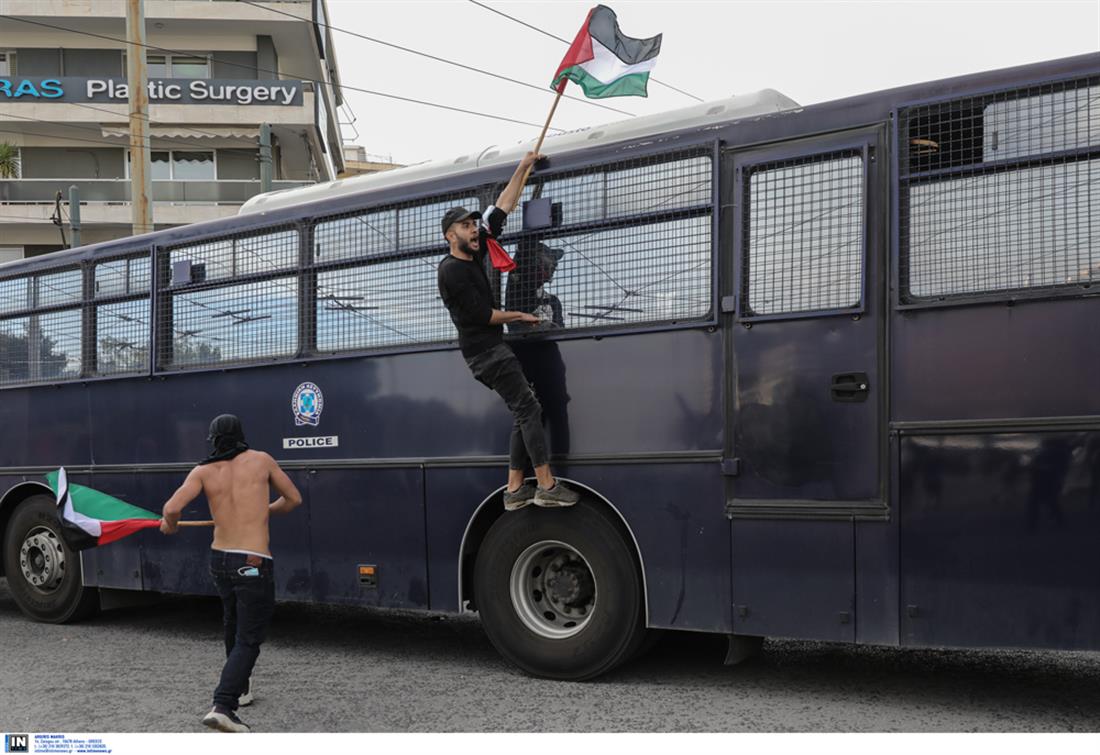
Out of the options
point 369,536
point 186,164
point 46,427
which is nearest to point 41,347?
point 46,427

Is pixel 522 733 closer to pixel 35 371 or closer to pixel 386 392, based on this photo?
pixel 386 392

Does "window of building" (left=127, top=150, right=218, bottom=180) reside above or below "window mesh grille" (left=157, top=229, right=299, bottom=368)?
above

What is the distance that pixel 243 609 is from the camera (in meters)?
6.29

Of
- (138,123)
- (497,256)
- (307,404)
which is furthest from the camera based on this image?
(138,123)

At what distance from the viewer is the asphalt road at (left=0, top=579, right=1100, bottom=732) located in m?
6.20

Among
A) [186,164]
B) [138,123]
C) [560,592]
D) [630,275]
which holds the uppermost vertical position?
[186,164]

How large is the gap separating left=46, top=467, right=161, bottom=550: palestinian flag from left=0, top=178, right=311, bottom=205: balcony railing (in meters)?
30.0

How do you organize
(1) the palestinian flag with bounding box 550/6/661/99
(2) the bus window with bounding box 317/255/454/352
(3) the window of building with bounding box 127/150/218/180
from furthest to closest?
(3) the window of building with bounding box 127/150/218/180, (2) the bus window with bounding box 317/255/454/352, (1) the palestinian flag with bounding box 550/6/661/99

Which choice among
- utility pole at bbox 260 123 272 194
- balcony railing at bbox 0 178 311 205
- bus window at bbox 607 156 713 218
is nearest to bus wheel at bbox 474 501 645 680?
bus window at bbox 607 156 713 218

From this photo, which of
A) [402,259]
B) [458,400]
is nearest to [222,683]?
[458,400]

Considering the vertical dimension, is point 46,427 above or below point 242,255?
below

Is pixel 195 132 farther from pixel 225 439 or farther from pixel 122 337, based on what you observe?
pixel 225 439

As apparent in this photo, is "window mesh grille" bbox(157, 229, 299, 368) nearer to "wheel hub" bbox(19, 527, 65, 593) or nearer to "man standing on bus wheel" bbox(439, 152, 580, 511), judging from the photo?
"man standing on bus wheel" bbox(439, 152, 580, 511)

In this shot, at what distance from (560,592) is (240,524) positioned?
200cm
